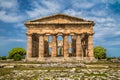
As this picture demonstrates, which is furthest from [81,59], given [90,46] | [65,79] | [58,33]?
[65,79]

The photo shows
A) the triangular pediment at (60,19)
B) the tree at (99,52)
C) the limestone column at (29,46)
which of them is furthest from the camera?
the tree at (99,52)

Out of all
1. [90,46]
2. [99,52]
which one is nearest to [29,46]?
[90,46]

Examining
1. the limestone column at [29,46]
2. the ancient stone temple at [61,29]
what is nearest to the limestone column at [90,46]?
the ancient stone temple at [61,29]

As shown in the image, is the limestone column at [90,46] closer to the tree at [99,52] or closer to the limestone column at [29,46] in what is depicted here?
the limestone column at [29,46]

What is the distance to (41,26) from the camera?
54.0 meters

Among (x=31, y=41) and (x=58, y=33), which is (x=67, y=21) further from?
Answer: (x=31, y=41)

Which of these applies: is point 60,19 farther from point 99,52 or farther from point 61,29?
point 99,52

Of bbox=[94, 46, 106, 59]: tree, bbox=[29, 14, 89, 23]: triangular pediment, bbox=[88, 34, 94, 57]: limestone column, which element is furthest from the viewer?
bbox=[94, 46, 106, 59]: tree

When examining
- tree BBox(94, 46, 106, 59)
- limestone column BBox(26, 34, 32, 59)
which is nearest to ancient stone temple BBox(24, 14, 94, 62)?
limestone column BBox(26, 34, 32, 59)

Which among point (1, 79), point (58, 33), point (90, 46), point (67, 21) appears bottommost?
point (1, 79)

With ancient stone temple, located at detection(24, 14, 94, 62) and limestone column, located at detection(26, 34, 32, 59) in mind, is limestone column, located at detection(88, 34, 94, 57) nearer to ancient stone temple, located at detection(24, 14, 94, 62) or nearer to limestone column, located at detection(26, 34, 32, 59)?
ancient stone temple, located at detection(24, 14, 94, 62)

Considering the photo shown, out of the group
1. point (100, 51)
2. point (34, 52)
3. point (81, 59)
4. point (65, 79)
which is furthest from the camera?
point (100, 51)

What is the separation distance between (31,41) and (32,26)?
4401 mm

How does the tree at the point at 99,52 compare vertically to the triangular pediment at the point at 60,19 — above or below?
below
